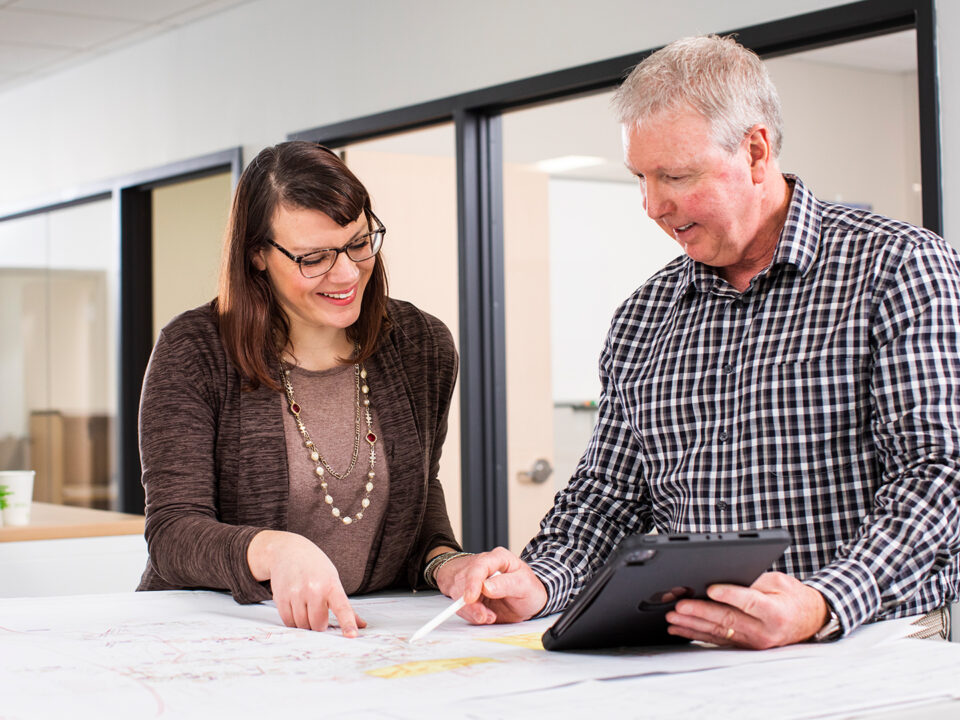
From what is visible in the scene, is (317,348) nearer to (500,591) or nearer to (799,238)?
(500,591)

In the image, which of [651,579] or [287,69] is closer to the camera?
[651,579]

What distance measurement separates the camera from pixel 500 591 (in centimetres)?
139

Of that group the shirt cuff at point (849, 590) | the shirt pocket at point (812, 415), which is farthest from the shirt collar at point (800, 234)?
the shirt cuff at point (849, 590)

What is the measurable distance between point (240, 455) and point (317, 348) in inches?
9.3

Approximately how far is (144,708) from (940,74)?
2.29 m

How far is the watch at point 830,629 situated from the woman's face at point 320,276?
0.83 metres

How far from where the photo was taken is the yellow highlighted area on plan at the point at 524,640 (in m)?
1.24

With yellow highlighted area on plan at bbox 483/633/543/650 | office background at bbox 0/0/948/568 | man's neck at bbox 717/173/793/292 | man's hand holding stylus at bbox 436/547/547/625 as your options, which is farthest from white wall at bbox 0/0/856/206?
yellow highlighted area on plan at bbox 483/633/543/650

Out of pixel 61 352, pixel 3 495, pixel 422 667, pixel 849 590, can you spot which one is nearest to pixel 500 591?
pixel 422 667

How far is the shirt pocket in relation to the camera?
56.2 inches

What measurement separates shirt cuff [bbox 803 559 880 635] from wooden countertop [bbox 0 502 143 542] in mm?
2317

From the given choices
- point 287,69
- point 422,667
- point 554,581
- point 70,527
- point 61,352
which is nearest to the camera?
point 422,667

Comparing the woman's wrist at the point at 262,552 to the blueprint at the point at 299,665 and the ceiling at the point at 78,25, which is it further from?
the ceiling at the point at 78,25

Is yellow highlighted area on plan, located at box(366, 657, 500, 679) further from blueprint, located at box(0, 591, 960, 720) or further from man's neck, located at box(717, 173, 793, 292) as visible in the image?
man's neck, located at box(717, 173, 793, 292)
